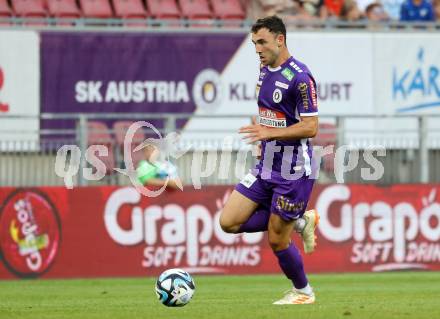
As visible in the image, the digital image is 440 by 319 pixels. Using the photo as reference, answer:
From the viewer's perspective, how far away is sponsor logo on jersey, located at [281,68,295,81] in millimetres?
10664

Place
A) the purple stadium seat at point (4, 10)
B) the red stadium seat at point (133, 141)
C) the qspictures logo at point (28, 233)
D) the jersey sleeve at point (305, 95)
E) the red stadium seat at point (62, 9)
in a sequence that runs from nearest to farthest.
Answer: the jersey sleeve at point (305, 95), the qspictures logo at point (28, 233), the red stadium seat at point (133, 141), the purple stadium seat at point (4, 10), the red stadium seat at point (62, 9)

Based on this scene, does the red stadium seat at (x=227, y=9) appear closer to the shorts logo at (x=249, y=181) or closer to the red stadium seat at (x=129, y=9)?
the red stadium seat at (x=129, y=9)

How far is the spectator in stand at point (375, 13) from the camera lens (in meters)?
21.5

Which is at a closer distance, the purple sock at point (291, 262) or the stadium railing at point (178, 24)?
the purple sock at point (291, 262)

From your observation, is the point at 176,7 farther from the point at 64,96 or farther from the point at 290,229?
the point at 290,229

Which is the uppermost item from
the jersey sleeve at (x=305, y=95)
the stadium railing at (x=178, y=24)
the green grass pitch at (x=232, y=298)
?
the stadium railing at (x=178, y=24)

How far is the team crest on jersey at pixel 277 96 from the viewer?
1072 cm

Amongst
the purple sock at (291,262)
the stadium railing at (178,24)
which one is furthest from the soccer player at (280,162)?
the stadium railing at (178,24)

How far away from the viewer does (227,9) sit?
21.3m

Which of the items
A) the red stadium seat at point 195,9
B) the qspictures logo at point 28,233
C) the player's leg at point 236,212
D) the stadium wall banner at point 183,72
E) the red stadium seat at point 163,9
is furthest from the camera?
the red stadium seat at point 195,9

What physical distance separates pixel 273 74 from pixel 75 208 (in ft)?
23.3

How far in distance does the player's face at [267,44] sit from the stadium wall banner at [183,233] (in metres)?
6.98

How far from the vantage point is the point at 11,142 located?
17047mm

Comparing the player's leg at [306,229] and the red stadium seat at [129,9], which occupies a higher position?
the red stadium seat at [129,9]
